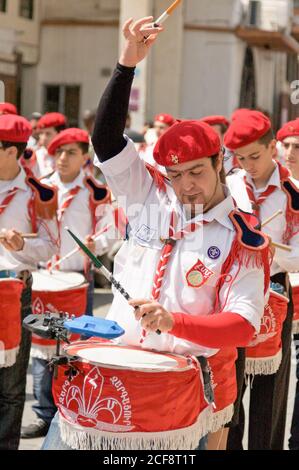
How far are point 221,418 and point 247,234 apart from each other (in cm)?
73

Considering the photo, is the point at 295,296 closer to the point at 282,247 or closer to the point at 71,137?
the point at 282,247

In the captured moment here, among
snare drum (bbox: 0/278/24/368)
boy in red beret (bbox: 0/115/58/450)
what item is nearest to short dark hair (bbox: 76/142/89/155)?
boy in red beret (bbox: 0/115/58/450)

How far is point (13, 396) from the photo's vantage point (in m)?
5.20

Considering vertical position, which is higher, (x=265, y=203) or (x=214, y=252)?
(x=214, y=252)

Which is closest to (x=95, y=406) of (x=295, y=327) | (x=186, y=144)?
(x=186, y=144)

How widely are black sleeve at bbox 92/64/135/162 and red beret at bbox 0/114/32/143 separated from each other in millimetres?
1757

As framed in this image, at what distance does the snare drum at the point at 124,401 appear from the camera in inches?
123

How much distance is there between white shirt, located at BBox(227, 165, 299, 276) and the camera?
4.82m

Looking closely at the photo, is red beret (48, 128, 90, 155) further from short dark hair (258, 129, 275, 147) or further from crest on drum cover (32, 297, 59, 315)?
short dark hair (258, 129, 275, 147)

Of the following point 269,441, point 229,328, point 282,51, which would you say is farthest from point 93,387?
point 282,51

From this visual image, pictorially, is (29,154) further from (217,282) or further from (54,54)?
(54,54)

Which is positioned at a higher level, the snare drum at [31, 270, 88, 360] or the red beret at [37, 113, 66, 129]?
the red beret at [37, 113, 66, 129]

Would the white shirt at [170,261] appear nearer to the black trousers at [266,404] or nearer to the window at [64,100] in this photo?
the black trousers at [266,404]
